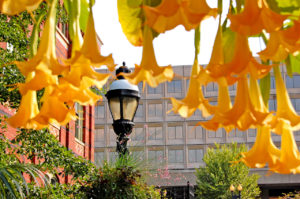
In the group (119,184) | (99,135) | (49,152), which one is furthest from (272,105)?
(119,184)

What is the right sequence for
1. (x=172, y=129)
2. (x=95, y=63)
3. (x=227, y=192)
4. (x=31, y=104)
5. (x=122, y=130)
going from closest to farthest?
(x=95, y=63) < (x=31, y=104) < (x=122, y=130) < (x=227, y=192) < (x=172, y=129)

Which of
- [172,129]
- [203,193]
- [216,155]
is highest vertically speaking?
[172,129]

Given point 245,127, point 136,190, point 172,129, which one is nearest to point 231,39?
point 245,127

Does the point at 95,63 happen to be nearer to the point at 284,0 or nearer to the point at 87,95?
the point at 87,95

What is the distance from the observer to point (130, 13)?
0.73 meters

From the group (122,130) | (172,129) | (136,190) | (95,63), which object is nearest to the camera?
(95,63)

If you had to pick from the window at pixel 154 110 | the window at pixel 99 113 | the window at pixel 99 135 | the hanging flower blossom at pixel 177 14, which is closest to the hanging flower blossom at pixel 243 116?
the hanging flower blossom at pixel 177 14

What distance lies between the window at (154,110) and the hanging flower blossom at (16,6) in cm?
5017

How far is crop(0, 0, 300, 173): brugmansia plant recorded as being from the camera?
0.50 m

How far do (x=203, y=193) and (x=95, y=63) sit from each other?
3809 centimetres

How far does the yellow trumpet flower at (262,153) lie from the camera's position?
622 millimetres

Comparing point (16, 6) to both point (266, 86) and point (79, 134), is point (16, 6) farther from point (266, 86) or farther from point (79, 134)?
point (79, 134)

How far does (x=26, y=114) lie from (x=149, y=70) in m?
0.18

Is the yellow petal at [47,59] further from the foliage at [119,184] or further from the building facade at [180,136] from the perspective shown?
the building facade at [180,136]
